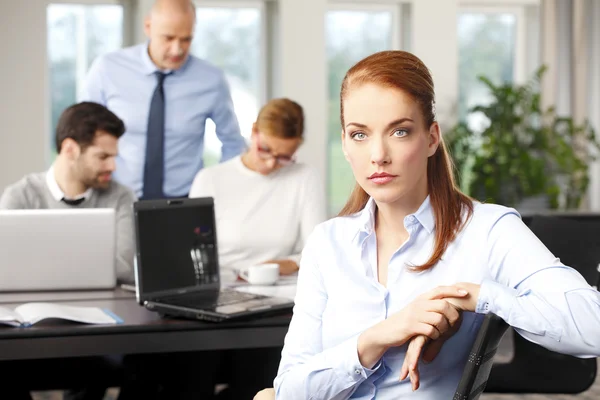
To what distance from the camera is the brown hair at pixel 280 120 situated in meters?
3.41

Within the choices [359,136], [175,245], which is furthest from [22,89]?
[359,136]

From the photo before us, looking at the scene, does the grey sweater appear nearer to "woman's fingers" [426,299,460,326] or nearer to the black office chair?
the black office chair

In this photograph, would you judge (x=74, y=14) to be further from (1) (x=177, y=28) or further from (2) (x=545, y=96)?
(2) (x=545, y=96)

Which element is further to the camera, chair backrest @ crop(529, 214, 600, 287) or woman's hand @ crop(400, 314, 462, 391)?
chair backrest @ crop(529, 214, 600, 287)

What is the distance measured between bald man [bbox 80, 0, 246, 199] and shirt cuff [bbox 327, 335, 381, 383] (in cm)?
279

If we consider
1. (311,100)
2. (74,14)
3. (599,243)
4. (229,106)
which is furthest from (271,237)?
(74,14)

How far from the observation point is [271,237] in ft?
11.7

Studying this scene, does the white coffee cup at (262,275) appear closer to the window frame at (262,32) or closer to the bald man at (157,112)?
the bald man at (157,112)

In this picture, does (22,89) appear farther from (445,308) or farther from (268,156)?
(445,308)

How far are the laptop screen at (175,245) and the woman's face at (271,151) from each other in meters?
0.82

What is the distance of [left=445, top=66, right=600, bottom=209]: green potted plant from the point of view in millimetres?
6543

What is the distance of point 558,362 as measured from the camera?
108 inches

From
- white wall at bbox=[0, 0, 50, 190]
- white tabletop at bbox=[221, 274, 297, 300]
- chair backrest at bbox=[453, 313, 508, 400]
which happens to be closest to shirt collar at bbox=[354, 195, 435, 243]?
chair backrest at bbox=[453, 313, 508, 400]

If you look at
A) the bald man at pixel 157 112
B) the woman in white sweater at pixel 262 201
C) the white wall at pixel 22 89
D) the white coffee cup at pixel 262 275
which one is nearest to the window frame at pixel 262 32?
the white wall at pixel 22 89
